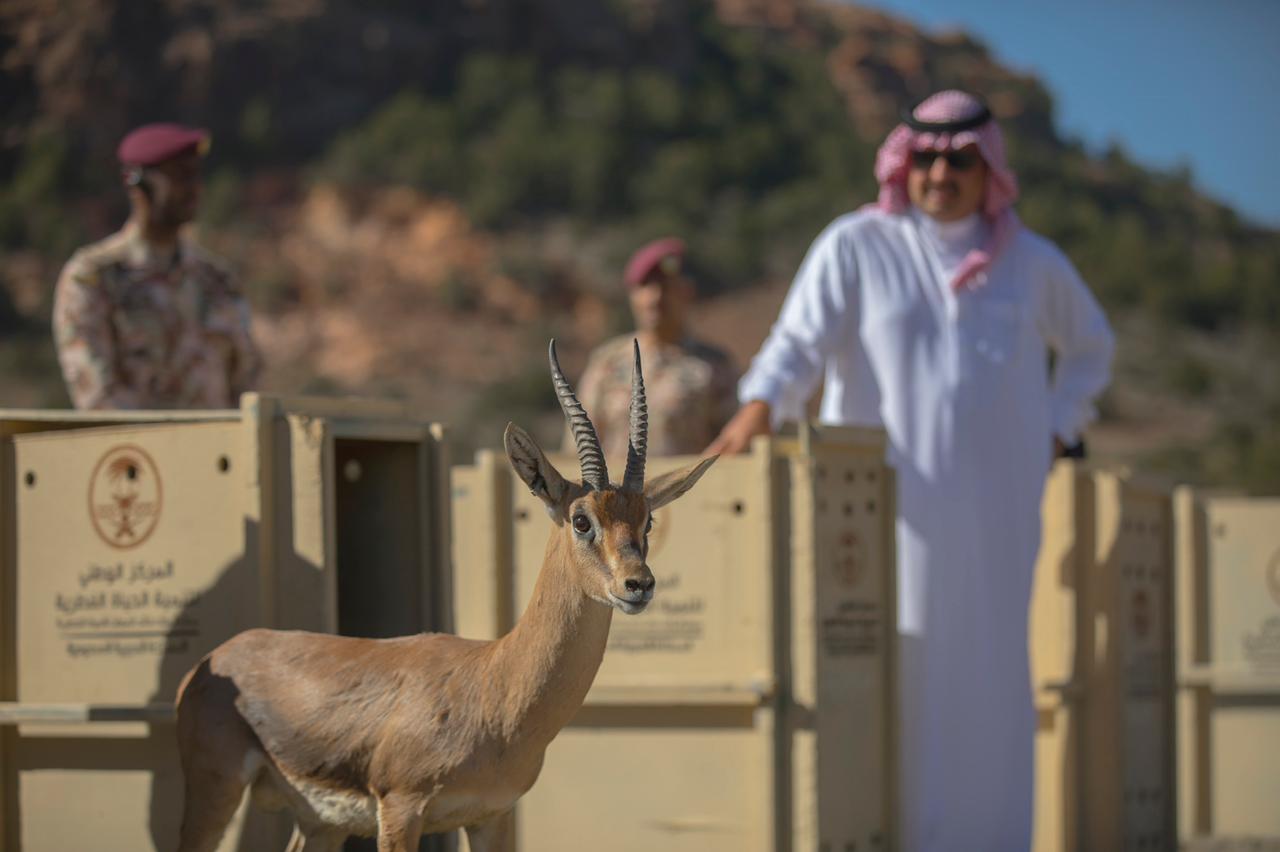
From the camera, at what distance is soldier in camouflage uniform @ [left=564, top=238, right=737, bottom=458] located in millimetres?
10312

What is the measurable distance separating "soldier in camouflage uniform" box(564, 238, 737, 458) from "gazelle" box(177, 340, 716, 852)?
4.75 meters

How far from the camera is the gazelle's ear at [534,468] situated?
16.1ft

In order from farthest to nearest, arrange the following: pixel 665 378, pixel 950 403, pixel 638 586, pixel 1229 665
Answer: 1. pixel 665 378
2. pixel 1229 665
3. pixel 950 403
4. pixel 638 586

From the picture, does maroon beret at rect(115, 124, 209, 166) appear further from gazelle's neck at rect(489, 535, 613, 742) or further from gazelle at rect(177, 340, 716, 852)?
gazelle's neck at rect(489, 535, 613, 742)

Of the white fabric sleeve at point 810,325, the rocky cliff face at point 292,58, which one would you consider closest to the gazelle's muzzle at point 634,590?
the white fabric sleeve at point 810,325

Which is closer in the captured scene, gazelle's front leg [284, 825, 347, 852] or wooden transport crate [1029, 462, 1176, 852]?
gazelle's front leg [284, 825, 347, 852]

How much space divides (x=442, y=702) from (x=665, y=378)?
5630 mm

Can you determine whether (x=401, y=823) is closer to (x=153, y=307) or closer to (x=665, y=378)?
(x=153, y=307)

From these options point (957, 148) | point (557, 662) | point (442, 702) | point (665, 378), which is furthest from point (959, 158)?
point (442, 702)

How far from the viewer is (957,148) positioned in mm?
8094

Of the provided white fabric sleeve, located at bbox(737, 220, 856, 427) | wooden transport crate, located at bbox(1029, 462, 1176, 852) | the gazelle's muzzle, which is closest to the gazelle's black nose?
the gazelle's muzzle

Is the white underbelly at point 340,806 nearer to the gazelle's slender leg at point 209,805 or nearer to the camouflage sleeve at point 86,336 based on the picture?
the gazelle's slender leg at point 209,805

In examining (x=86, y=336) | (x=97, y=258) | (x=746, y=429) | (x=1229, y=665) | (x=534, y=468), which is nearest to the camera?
(x=534, y=468)

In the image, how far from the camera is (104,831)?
6.23m
